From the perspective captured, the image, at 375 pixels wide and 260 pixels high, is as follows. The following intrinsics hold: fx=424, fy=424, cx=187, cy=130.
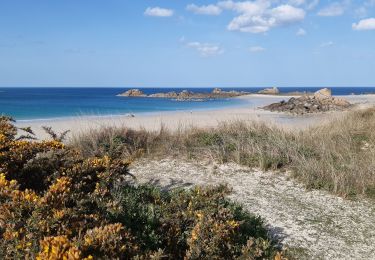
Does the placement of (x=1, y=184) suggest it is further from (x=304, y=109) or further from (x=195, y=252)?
(x=304, y=109)

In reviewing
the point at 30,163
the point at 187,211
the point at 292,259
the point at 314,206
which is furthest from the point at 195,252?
the point at 314,206

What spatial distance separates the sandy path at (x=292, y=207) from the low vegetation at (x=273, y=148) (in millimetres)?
334

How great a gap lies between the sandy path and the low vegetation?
334mm

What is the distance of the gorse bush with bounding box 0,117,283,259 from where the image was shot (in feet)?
8.60

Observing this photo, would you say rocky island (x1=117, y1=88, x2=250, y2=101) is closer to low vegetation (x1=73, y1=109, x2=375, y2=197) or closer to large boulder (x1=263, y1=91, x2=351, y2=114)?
large boulder (x1=263, y1=91, x2=351, y2=114)

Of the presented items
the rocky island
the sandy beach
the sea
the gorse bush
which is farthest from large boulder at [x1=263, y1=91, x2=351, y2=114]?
the rocky island

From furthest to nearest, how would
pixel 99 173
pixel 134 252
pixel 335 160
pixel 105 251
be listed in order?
pixel 335 160
pixel 99 173
pixel 134 252
pixel 105 251

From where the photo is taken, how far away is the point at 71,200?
3283 mm

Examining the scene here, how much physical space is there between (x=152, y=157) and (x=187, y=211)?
15.3ft

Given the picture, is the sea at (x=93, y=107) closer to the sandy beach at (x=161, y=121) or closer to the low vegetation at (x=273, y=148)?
the sandy beach at (x=161, y=121)

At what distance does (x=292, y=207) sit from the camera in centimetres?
592

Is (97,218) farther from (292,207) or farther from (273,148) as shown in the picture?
(273,148)

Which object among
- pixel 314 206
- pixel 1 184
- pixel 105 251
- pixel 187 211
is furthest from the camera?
pixel 314 206

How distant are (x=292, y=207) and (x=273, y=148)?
256 cm
